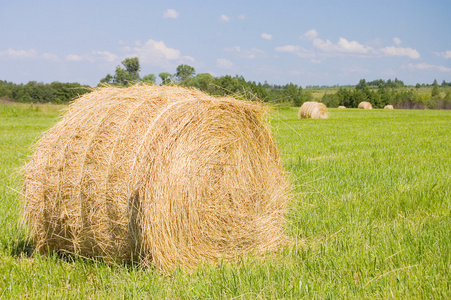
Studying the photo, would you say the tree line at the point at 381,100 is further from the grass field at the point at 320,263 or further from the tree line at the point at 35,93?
the grass field at the point at 320,263

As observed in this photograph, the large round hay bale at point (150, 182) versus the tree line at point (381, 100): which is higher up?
the tree line at point (381, 100)

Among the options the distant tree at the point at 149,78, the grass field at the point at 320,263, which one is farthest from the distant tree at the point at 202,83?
the grass field at the point at 320,263

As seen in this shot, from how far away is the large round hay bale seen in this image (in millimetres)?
4156

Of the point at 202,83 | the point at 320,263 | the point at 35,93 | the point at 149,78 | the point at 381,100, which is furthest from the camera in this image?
the point at 381,100

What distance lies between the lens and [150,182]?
Answer: 159 inches

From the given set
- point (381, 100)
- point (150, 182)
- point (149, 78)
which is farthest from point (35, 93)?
point (150, 182)

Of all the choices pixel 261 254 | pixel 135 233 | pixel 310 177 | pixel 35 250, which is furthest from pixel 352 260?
pixel 310 177

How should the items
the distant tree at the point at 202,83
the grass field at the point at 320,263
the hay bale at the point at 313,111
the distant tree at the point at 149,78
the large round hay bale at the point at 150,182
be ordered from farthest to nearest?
the hay bale at the point at 313,111 < the distant tree at the point at 202,83 < the distant tree at the point at 149,78 < the large round hay bale at the point at 150,182 < the grass field at the point at 320,263

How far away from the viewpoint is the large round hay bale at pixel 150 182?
4.16m

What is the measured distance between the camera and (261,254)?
4777 millimetres

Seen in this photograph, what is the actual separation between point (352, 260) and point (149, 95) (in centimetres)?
234

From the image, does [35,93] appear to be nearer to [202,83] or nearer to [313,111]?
[313,111]

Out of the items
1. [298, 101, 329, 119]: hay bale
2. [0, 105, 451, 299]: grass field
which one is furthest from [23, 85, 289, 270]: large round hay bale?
[298, 101, 329, 119]: hay bale

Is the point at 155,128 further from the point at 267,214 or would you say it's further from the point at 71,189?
the point at 267,214
